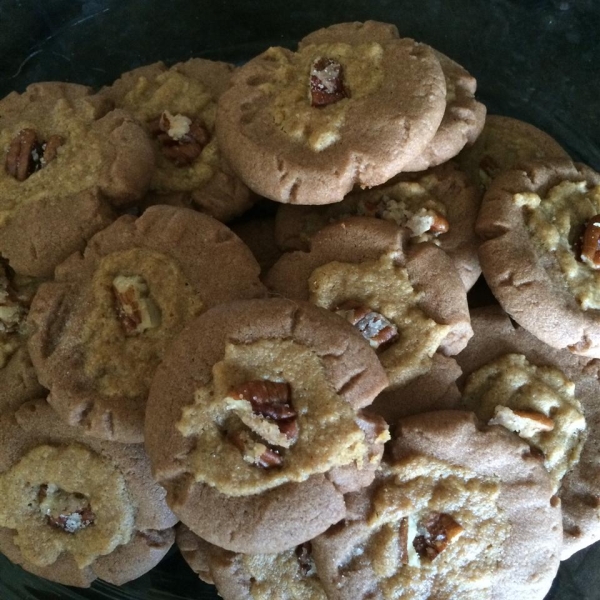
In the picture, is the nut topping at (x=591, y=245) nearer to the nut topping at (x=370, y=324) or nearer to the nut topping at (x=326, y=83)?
the nut topping at (x=370, y=324)

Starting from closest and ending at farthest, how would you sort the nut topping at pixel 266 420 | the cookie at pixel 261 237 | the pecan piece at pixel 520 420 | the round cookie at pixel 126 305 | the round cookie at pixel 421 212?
1. the nut topping at pixel 266 420
2. the round cookie at pixel 126 305
3. the pecan piece at pixel 520 420
4. the round cookie at pixel 421 212
5. the cookie at pixel 261 237

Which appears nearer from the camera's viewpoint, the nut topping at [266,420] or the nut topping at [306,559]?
the nut topping at [266,420]

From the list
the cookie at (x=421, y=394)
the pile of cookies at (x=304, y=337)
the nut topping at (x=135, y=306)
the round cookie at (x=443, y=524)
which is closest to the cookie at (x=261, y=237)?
the pile of cookies at (x=304, y=337)

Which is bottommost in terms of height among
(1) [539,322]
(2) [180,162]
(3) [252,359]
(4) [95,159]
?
(1) [539,322]

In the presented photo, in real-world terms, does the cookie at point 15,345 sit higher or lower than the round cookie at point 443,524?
higher

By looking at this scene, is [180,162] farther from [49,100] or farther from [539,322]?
[539,322]

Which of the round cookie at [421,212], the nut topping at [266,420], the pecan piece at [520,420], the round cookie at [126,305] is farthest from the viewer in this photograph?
the round cookie at [421,212]

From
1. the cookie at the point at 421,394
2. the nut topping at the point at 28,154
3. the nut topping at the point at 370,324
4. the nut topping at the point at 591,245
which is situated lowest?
the cookie at the point at 421,394

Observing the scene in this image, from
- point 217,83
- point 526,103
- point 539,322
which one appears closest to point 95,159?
point 217,83

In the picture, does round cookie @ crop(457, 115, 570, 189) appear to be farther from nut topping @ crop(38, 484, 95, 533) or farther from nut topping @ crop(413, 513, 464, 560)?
nut topping @ crop(38, 484, 95, 533)
